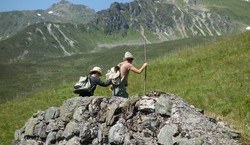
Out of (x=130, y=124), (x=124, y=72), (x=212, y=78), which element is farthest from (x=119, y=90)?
(x=212, y=78)

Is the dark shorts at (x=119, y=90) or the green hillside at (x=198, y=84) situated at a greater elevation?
the dark shorts at (x=119, y=90)

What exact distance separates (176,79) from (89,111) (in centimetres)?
1799

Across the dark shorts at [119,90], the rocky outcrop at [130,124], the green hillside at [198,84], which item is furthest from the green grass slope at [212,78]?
the dark shorts at [119,90]

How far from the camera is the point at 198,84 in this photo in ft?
102

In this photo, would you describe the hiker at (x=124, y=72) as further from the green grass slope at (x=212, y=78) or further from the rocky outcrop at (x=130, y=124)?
the green grass slope at (x=212, y=78)

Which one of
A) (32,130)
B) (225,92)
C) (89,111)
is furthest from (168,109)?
(225,92)

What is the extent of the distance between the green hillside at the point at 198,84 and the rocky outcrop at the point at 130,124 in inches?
294

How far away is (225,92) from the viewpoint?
27.0m

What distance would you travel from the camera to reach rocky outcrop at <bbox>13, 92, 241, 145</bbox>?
46.7 feet

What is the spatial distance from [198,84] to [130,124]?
51.8 ft

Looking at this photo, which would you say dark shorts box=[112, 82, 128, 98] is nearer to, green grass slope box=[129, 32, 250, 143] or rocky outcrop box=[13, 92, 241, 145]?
rocky outcrop box=[13, 92, 241, 145]

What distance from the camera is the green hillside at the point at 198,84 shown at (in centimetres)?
2580

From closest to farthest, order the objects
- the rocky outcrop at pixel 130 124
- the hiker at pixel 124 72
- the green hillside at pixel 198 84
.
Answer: the rocky outcrop at pixel 130 124 < the hiker at pixel 124 72 < the green hillside at pixel 198 84

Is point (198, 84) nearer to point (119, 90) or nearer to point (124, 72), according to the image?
point (119, 90)
